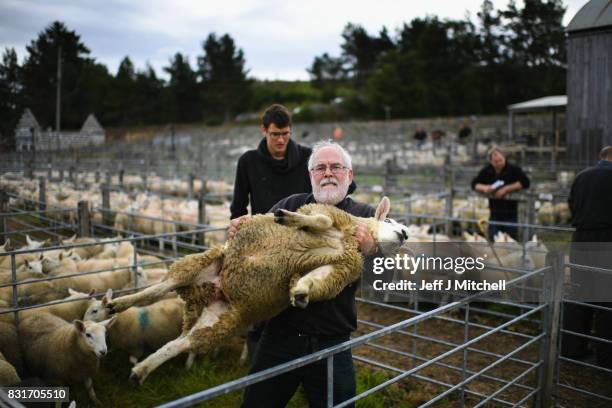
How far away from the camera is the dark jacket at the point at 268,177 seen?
360 cm

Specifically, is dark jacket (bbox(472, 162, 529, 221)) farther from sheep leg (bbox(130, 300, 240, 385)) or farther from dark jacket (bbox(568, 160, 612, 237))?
sheep leg (bbox(130, 300, 240, 385))

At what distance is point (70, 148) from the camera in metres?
24.5

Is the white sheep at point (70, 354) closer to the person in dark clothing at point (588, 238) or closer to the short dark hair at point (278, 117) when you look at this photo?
the short dark hair at point (278, 117)

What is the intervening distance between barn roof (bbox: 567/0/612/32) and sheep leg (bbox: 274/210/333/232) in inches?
359

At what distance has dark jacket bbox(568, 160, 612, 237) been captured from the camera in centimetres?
471

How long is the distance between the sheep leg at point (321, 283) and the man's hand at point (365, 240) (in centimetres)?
10

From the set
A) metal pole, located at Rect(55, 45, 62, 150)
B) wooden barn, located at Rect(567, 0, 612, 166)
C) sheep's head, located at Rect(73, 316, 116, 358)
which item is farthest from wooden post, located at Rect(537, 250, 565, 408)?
metal pole, located at Rect(55, 45, 62, 150)

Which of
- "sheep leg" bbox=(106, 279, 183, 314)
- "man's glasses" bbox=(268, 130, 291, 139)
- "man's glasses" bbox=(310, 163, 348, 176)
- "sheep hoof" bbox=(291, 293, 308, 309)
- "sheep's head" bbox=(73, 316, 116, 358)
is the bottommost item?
"sheep's head" bbox=(73, 316, 116, 358)

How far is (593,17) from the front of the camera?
30.3 ft

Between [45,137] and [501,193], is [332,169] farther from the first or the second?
[45,137]

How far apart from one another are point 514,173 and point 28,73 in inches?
696

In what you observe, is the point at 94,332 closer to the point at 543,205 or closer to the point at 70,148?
the point at 543,205

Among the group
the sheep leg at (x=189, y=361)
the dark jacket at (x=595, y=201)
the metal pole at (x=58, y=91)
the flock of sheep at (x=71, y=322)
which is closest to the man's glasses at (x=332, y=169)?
the flock of sheep at (x=71, y=322)

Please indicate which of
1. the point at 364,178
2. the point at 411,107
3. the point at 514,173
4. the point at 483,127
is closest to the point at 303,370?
the point at 514,173
